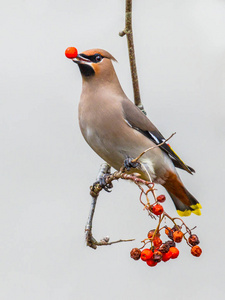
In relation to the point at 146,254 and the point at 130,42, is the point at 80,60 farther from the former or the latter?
the point at 146,254

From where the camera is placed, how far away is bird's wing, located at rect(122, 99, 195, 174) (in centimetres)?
389

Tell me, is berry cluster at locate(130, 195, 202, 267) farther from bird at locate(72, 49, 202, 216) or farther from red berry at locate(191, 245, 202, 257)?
bird at locate(72, 49, 202, 216)

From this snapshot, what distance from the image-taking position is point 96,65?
3.85 m

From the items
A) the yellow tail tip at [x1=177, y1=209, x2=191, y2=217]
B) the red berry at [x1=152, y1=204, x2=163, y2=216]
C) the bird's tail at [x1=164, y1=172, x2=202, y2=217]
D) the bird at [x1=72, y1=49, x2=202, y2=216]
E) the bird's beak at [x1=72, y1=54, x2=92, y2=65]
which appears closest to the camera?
the red berry at [x1=152, y1=204, x2=163, y2=216]

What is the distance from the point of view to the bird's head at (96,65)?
3.78 metres

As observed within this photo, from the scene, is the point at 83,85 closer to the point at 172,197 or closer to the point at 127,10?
the point at 127,10

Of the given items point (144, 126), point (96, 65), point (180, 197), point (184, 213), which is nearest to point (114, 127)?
point (144, 126)

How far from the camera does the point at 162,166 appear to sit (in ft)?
13.1

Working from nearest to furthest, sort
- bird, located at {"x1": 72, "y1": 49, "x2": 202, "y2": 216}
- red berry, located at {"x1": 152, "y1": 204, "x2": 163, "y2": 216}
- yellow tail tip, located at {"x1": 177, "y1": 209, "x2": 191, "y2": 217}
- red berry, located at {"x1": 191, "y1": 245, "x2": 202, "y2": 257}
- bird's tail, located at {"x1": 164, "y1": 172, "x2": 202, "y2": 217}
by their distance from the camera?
red berry, located at {"x1": 152, "y1": 204, "x2": 163, "y2": 216}, red berry, located at {"x1": 191, "y1": 245, "x2": 202, "y2": 257}, bird, located at {"x1": 72, "y1": 49, "x2": 202, "y2": 216}, bird's tail, located at {"x1": 164, "y1": 172, "x2": 202, "y2": 217}, yellow tail tip, located at {"x1": 177, "y1": 209, "x2": 191, "y2": 217}

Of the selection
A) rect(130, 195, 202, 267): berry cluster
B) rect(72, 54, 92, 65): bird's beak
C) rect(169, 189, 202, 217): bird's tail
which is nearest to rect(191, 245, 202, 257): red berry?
rect(130, 195, 202, 267): berry cluster

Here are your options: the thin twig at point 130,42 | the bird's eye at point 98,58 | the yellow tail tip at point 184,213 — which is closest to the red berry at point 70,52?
the thin twig at point 130,42

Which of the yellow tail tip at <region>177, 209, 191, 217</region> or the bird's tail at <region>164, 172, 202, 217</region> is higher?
the bird's tail at <region>164, 172, 202, 217</region>

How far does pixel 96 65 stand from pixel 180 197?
113cm

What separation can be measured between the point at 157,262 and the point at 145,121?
4.50ft
